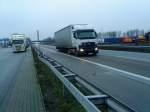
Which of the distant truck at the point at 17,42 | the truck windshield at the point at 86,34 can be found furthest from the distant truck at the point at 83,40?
the distant truck at the point at 17,42

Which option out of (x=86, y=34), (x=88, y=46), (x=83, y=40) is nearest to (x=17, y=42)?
(x=86, y=34)

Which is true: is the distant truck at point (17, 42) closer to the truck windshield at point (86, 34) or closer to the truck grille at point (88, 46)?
the truck windshield at point (86, 34)

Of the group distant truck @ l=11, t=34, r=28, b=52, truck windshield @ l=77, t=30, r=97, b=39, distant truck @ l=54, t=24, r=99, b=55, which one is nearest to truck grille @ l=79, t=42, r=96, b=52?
distant truck @ l=54, t=24, r=99, b=55

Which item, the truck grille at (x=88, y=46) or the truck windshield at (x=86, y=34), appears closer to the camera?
the truck grille at (x=88, y=46)

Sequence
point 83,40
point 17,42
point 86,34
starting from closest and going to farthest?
point 83,40
point 86,34
point 17,42

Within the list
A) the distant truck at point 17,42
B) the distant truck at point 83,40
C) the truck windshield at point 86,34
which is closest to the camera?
the distant truck at point 83,40

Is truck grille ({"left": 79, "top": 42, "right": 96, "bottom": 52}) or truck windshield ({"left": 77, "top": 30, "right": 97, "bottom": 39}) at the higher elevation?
truck windshield ({"left": 77, "top": 30, "right": 97, "bottom": 39})

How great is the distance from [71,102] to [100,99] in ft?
9.75

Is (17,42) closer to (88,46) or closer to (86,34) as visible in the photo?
(86,34)

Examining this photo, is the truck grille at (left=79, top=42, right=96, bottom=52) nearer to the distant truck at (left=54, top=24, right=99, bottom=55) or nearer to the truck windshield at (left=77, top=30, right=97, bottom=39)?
the distant truck at (left=54, top=24, right=99, bottom=55)

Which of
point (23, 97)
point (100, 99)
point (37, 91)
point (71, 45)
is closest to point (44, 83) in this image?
point (37, 91)

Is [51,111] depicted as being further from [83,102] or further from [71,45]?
[71,45]

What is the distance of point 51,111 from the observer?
29.6 feet

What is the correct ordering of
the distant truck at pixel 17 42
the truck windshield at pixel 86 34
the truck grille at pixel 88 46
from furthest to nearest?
the distant truck at pixel 17 42 < the truck windshield at pixel 86 34 < the truck grille at pixel 88 46
